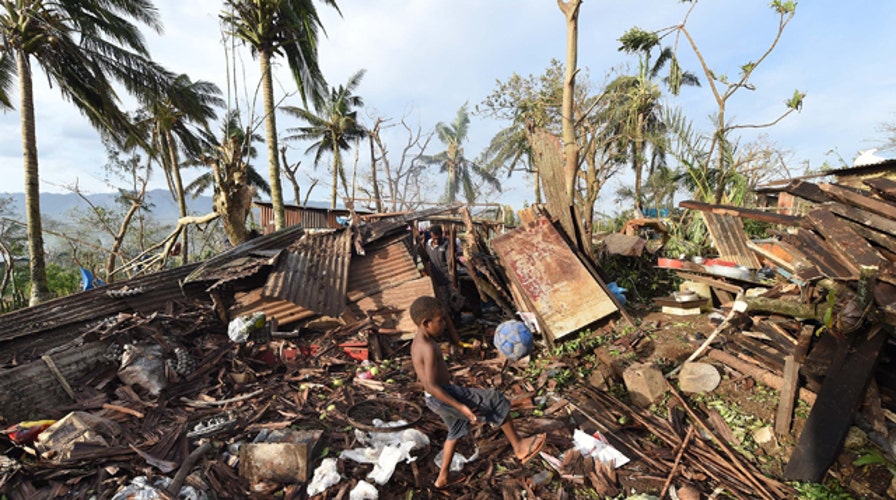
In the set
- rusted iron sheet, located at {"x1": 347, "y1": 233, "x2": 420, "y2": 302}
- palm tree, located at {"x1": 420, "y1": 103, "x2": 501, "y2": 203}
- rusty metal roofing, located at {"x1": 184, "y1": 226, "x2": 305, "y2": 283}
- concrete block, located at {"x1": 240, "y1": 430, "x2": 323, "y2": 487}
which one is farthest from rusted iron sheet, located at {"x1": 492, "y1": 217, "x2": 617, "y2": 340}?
palm tree, located at {"x1": 420, "y1": 103, "x2": 501, "y2": 203}

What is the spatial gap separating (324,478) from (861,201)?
5.60 metres

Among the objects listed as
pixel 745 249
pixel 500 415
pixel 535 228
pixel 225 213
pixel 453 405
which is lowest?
pixel 500 415

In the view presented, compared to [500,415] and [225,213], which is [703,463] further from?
[225,213]

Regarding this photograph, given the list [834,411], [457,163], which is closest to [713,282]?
[834,411]

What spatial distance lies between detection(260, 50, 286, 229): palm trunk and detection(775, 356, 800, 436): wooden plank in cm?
1409

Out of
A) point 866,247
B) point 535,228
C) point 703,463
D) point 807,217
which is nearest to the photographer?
point 703,463

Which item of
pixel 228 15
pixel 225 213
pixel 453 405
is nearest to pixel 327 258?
pixel 225 213

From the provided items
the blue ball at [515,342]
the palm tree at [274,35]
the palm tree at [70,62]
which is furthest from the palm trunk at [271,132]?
the blue ball at [515,342]

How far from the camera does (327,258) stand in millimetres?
6660

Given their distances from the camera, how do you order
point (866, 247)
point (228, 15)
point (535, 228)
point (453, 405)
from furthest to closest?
point (228, 15) → point (535, 228) → point (866, 247) → point (453, 405)

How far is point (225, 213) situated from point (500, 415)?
6726 mm

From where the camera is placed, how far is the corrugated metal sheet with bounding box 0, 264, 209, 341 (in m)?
5.38

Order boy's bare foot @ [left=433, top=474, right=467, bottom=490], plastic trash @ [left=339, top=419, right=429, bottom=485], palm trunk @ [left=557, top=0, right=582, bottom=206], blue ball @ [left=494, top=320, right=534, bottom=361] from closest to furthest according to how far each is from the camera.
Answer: boy's bare foot @ [left=433, top=474, right=467, bottom=490] < plastic trash @ [left=339, top=419, right=429, bottom=485] < blue ball @ [left=494, top=320, right=534, bottom=361] < palm trunk @ [left=557, top=0, right=582, bottom=206]

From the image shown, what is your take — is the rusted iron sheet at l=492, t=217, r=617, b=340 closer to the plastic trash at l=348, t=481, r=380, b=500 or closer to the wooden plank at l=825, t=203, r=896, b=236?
the wooden plank at l=825, t=203, r=896, b=236
